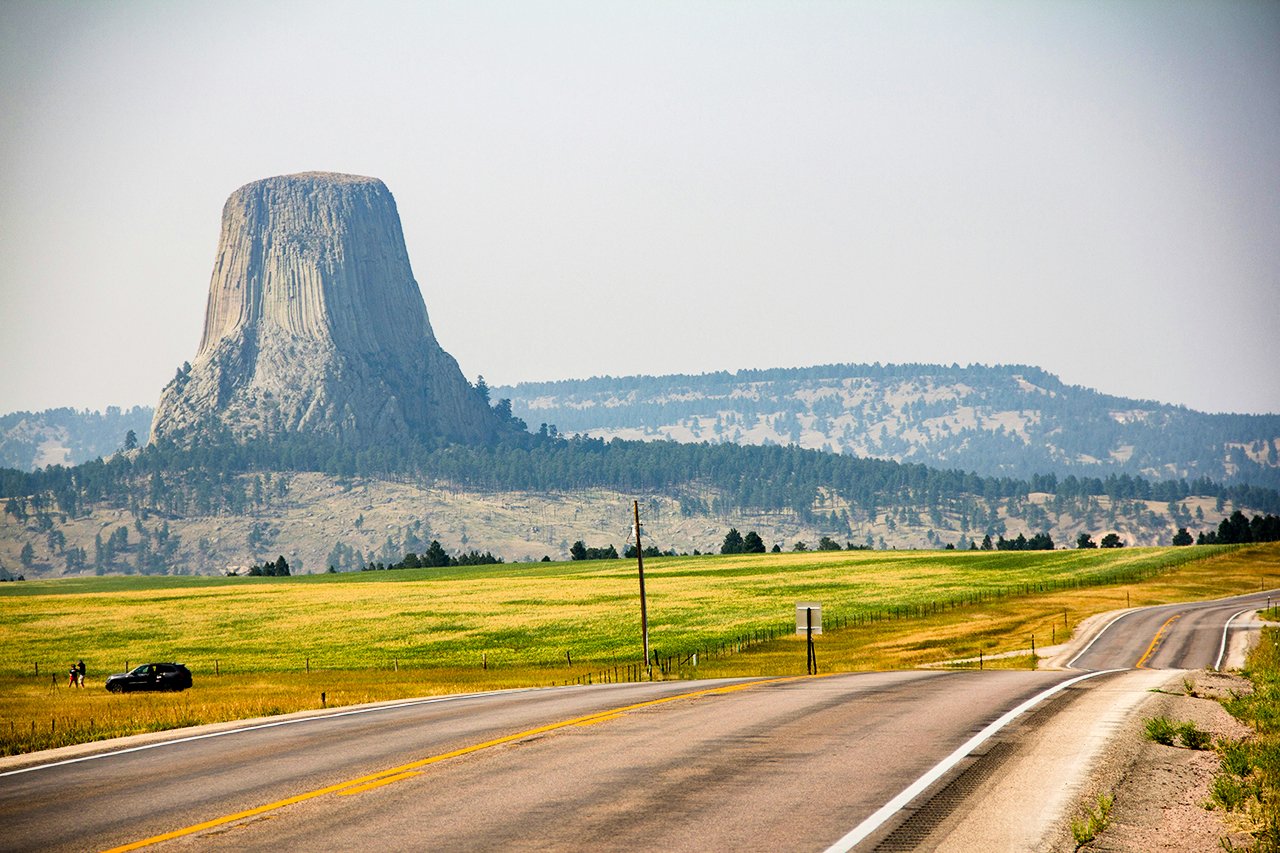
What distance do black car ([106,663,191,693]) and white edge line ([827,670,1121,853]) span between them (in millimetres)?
45432

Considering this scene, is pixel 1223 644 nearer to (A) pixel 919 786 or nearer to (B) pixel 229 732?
(B) pixel 229 732

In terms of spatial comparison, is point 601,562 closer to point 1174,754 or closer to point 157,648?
point 157,648

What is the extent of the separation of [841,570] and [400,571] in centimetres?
7725

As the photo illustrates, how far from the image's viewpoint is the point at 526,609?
10381 centimetres

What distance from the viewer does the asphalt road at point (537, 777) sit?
1167 cm

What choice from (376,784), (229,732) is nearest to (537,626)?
(229,732)

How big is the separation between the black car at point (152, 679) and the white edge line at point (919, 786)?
4543 cm

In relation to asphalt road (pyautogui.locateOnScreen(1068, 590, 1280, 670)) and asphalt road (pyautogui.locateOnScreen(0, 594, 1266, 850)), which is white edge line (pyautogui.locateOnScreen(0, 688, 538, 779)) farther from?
asphalt road (pyautogui.locateOnScreen(1068, 590, 1280, 670))

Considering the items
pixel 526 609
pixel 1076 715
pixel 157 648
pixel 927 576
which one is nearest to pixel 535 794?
pixel 1076 715

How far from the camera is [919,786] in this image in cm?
1319

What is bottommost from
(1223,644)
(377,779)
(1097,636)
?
(1097,636)

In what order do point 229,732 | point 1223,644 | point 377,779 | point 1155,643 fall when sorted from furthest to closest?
1. point 1155,643
2. point 1223,644
3. point 229,732
4. point 377,779

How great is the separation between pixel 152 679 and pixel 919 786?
49780mm

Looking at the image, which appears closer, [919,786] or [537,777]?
[919,786]
